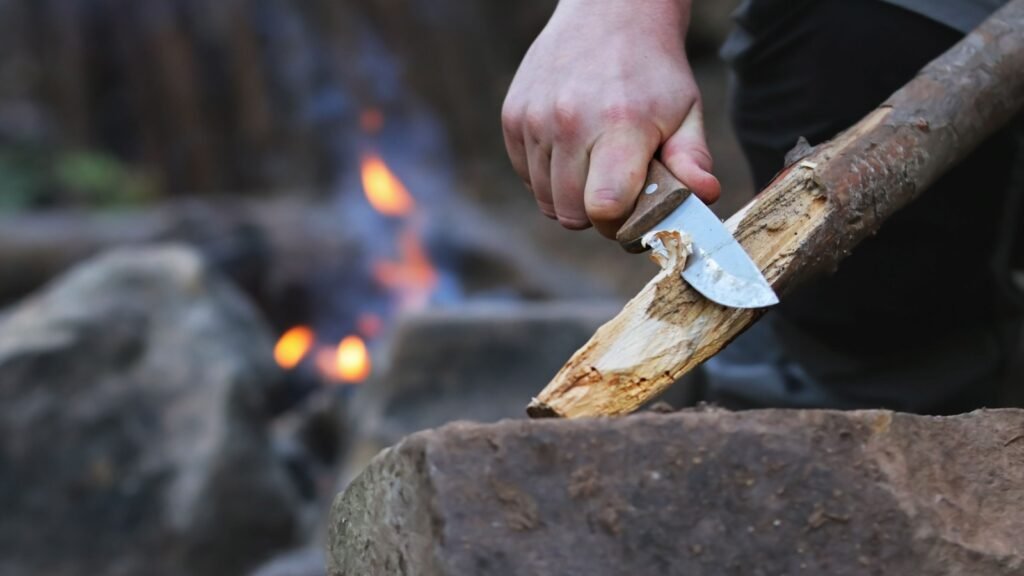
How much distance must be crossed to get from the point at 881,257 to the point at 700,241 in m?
0.80

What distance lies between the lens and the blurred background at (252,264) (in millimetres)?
2441

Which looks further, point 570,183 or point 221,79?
point 221,79

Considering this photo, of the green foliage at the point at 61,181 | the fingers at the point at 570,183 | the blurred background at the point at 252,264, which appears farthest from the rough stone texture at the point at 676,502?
the green foliage at the point at 61,181

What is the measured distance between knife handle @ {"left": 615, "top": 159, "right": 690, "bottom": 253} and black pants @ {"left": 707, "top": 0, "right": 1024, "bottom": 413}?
696 mm

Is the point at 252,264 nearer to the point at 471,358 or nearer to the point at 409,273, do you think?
the point at 409,273

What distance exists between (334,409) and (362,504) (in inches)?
82.0

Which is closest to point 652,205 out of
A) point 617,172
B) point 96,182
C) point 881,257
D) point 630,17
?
point 617,172

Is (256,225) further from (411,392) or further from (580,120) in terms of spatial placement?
(580,120)

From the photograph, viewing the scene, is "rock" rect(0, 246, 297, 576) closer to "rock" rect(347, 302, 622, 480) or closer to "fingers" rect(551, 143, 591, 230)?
"rock" rect(347, 302, 622, 480)

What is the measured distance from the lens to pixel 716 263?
1.27 meters

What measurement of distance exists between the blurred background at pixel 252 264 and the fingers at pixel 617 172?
3.60ft

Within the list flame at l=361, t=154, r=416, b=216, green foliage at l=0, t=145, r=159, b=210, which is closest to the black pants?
flame at l=361, t=154, r=416, b=216

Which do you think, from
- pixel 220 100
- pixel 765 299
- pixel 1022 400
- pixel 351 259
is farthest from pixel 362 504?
pixel 220 100

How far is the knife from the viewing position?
1244mm
